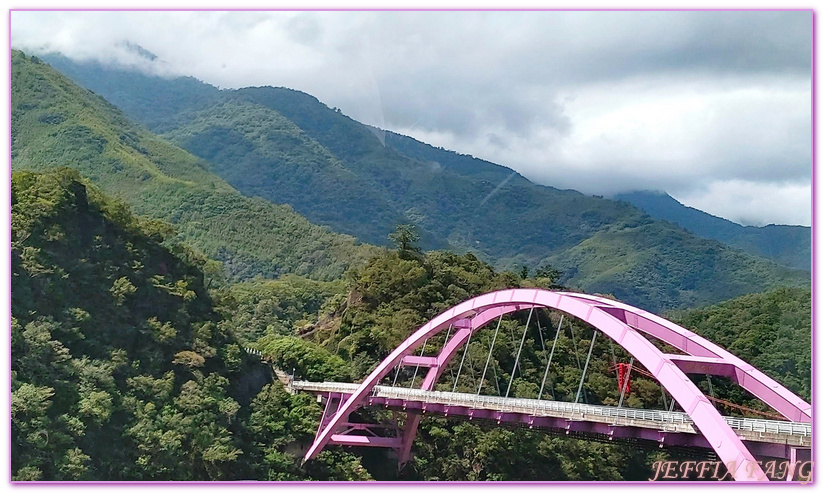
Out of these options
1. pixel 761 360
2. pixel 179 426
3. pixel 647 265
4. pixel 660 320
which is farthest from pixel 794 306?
pixel 647 265

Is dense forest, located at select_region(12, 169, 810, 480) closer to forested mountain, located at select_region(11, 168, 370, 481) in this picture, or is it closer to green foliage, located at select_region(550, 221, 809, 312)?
forested mountain, located at select_region(11, 168, 370, 481)

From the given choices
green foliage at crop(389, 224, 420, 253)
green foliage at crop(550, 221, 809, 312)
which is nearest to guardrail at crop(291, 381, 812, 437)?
green foliage at crop(389, 224, 420, 253)

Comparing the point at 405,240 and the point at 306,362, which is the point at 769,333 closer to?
the point at 405,240

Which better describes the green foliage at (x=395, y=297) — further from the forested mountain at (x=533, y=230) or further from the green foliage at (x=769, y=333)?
the forested mountain at (x=533, y=230)

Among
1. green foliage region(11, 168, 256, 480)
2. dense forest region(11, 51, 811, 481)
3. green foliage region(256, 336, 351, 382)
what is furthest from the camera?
green foliage region(256, 336, 351, 382)

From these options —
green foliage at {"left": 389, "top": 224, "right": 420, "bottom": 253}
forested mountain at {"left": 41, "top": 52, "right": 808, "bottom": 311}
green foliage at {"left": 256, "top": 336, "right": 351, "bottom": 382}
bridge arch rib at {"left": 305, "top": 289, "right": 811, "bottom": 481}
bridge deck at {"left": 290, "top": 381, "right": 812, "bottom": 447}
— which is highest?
forested mountain at {"left": 41, "top": 52, "right": 808, "bottom": 311}

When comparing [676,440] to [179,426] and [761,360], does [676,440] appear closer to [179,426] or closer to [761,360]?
[179,426]

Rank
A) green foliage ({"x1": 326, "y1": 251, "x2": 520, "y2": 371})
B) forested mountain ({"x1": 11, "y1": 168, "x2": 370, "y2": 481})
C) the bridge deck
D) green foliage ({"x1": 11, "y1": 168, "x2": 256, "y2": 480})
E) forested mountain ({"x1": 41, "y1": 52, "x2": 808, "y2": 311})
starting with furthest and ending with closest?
forested mountain ({"x1": 41, "y1": 52, "x2": 808, "y2": 311}) → green foliage ({"x1": 326, "y1": 251, "x2": 520, "y2": 371}) → forested mountain ({"x1": 11, "y1": 168, "x2": 370, "y2": 481}) → green foliage ({"x1": 11, "y1": 168, "x2": 256, "y2": 480}) → the bridge deck
